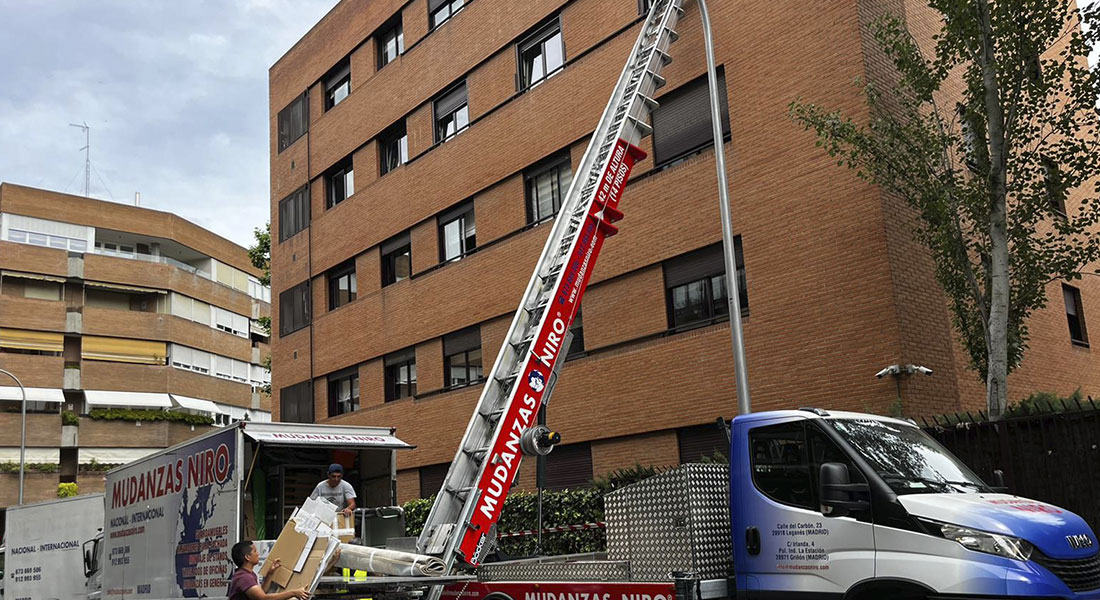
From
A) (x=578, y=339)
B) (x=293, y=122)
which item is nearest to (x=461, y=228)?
(x=578, y=339)

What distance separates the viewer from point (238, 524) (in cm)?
1096

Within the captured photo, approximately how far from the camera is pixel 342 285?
28.6 m

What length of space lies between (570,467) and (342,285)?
11683mm

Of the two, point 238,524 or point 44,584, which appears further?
point 44,584

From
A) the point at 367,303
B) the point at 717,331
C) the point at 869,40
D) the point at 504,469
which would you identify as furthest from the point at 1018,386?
the point at 367,303

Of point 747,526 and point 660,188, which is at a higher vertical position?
point 660,188

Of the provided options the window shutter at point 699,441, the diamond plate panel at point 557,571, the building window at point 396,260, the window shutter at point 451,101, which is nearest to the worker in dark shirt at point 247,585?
the diamond plate panel at point 557,571

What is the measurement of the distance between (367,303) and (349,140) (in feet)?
17.4

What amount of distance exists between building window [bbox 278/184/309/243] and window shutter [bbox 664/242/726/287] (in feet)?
52.4

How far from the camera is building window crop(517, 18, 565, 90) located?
71.4ft

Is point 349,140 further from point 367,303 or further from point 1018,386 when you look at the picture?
point 1018,386

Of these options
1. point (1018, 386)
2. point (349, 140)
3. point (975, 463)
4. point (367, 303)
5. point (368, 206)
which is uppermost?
point (349, 140)

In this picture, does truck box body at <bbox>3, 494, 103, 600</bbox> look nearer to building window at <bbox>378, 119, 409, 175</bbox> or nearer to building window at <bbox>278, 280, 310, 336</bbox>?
building window at <bbox>278, 280, 310, 336</bbox>

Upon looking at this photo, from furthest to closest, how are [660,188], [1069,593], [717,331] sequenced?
[660,188]
[717,331]
[1069,593]
